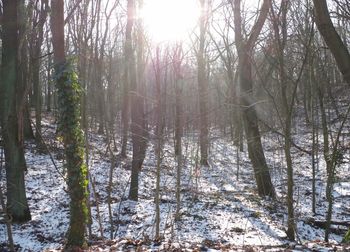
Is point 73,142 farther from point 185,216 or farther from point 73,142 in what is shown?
point 185,216

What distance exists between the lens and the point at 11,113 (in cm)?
827

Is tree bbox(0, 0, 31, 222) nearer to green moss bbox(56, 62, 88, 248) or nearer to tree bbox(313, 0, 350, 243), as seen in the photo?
green moss bbox(56, 62, 88, 248)

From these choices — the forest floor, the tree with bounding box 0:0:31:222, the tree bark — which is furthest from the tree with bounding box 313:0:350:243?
the tree with bounding box 0:0:31:222

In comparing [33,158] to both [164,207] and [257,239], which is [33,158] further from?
[257,239]

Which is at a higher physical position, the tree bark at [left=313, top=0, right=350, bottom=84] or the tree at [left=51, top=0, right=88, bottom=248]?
the tree bark at [left=313, top=0, right=350, bottom=84]

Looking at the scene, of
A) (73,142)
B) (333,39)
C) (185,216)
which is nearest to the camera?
(333,39)

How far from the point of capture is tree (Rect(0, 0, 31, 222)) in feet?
27.1

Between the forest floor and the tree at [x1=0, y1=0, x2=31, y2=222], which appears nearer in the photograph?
the forest floor

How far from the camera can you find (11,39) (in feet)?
27.8

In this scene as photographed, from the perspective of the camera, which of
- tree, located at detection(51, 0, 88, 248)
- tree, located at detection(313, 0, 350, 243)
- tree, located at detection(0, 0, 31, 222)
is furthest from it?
tree, located at detection(0, 0, 31, 222)

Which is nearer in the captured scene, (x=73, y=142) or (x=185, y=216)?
(x=73, y=142)

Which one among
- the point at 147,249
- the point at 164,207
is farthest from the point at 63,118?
the point at 164,207

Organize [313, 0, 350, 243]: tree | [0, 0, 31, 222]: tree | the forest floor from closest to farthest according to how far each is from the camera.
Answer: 1. [313, 0, 350, 243]: tree
2. the forest floor
3. [0, 0, 31, 222]: tree

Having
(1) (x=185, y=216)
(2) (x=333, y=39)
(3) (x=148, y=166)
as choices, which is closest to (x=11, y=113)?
(1) (x=185, y=216)
